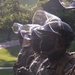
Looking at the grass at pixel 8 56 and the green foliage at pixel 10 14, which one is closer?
the grass at pixel 8 56

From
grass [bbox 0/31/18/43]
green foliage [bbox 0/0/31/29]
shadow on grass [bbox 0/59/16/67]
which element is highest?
shadow on grass [bbox 0/59/16/67]

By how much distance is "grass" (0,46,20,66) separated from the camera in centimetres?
1467

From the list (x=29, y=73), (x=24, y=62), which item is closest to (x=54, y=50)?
(x=29, y=73)

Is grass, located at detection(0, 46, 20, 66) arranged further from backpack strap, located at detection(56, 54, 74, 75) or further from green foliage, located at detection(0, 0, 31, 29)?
backpack strap, located at detection(56, 54, 74, 75)

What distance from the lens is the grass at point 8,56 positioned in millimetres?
14673

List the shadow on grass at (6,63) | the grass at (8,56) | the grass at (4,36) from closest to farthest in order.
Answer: the shadow on grass at (6,63), the grass at (8,56), the grass at (4,36)

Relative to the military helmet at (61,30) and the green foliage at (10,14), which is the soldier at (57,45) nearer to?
the military helmet at (61,30)

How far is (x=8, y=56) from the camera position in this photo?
1725cm

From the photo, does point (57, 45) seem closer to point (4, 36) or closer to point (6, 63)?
point (6, 63)

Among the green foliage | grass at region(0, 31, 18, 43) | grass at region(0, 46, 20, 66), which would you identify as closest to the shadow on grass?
grass at region(0, 46, 20, 66)

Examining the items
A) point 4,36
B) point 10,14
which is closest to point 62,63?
point 10,14

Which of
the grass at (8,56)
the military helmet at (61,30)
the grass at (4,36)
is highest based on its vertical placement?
the military helmet at (61,30)

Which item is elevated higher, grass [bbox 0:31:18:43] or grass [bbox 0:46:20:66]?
grass [bbox 0:46:20:66]

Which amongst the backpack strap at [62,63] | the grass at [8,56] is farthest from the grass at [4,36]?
the backpack strap at [62,63]
